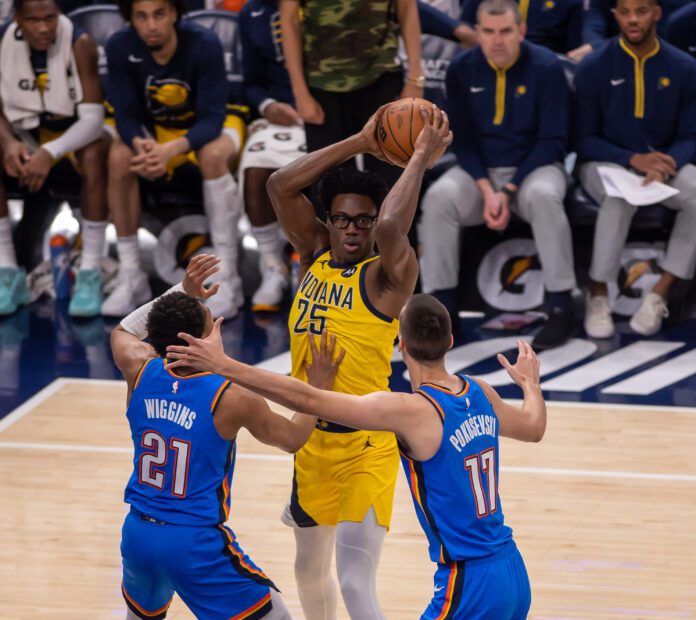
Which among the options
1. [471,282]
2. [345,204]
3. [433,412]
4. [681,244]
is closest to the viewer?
[433,412]

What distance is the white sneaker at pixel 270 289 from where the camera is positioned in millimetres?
9062

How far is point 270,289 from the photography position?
29.8ft

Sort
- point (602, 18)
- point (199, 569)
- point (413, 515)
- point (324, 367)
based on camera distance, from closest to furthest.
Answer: point (199, 569) → point (324, 367) → point (413, 515) → point (602, 18)

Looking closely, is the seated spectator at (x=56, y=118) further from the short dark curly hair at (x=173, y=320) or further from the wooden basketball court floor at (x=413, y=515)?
the short dark curly hair at (x=173, y=320)

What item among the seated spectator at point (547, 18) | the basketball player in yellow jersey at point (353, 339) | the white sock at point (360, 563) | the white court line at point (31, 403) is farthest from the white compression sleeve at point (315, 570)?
the seated spectator at point (547, 18)

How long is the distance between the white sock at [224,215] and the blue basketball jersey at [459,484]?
16.7 feet

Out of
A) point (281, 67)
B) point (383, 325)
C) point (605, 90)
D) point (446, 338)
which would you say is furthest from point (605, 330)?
point (446, 338)

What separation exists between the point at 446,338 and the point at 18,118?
5.90 meters

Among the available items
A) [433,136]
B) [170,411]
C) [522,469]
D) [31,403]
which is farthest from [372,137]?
[31,403]

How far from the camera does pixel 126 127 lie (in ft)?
28.9

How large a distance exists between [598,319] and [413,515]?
296 centimetres

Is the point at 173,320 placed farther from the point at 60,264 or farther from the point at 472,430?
the point at 60,264

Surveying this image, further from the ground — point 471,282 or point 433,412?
point 433,412

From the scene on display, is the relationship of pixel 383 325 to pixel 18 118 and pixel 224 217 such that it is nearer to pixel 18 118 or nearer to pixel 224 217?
pixel 224 217
